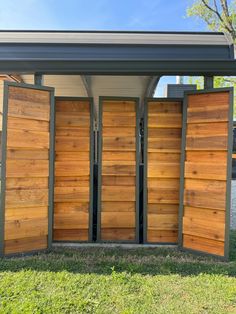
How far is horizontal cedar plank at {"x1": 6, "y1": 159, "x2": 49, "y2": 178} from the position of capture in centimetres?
322

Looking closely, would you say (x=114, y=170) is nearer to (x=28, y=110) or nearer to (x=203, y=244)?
(x=28, y=110)

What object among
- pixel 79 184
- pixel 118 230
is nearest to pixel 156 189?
pixel 118 230

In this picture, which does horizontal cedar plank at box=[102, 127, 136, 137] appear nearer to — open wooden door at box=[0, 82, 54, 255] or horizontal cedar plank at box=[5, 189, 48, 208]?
open wooden door at box=[0, 82, 54, 255]

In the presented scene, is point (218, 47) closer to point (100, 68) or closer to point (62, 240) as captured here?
point (100, 68)

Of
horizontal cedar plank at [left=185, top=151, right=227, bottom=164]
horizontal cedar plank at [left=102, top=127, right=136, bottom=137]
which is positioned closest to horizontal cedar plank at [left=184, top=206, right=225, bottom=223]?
horizontal cedar plank at [left=185, top=151, right=227, bottom=164]

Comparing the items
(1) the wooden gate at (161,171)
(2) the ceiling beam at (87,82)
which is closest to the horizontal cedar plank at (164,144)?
(1) the wooden gate at (161,171)

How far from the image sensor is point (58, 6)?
8.48 m

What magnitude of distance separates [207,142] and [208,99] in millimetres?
487

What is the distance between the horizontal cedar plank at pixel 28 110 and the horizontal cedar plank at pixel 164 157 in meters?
1.35

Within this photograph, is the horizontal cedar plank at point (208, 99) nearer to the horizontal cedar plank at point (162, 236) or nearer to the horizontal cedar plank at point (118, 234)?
the horizontal cedar plank at point (162, 236)

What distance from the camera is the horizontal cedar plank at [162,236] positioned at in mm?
3760

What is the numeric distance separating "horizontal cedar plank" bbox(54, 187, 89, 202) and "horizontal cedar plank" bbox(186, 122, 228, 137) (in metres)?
1.49

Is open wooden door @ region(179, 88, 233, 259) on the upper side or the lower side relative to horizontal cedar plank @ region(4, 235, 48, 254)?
upper

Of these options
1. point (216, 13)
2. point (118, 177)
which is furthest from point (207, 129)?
point (216, 13)
